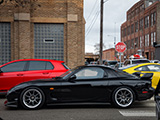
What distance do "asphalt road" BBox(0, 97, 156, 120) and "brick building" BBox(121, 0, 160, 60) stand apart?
1482 inches

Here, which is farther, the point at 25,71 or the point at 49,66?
the point at 49,66

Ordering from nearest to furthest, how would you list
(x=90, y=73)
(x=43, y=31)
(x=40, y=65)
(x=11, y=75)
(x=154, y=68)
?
(x=90, y=73)
(x=11, y=75)
(x=40, y=65)
(x=154, y=68)
(x=43, y=31)

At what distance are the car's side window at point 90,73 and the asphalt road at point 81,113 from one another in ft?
3.14

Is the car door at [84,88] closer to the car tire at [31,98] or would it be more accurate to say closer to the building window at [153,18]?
the car tire at [31,98]

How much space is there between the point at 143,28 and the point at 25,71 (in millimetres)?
54463

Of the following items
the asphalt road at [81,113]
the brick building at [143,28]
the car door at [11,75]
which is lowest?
the asphalt road at [81,113]

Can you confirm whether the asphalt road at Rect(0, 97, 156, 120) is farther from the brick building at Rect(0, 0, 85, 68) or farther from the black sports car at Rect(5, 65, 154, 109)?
the brick building at Rect(0, 0, 85, 68)

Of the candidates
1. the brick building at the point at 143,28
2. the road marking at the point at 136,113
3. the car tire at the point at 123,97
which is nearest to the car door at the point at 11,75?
the car tire at the point at 123,97

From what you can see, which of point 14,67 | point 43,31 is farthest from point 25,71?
point 43,31

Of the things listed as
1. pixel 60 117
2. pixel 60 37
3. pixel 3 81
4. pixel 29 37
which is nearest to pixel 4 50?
pixel 29 37

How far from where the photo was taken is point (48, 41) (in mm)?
21531

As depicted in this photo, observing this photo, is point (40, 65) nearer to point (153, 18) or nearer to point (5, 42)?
point (5, 42)

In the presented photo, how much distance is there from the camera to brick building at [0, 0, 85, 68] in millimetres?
20906

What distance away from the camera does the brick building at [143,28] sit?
177 feet
